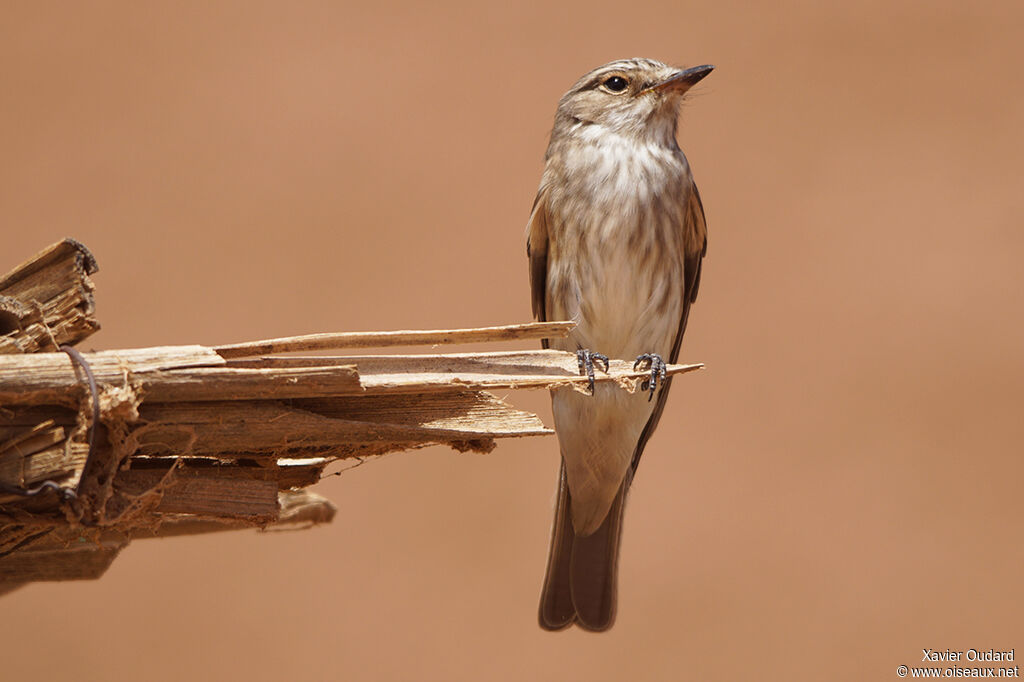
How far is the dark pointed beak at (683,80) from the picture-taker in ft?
9.00

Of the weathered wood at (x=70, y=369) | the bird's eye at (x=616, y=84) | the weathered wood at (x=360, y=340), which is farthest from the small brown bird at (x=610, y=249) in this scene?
the weathered wood at (x=70, y=369)

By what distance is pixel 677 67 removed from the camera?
115 inches

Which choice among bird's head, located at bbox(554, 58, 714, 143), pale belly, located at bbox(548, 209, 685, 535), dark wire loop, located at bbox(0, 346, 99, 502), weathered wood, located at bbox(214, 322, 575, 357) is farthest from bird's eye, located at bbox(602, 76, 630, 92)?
dark wire loop, located at bbox(0, 346, 99, 502)

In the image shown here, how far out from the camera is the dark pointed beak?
274 centimetres

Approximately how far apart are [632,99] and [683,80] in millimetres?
158

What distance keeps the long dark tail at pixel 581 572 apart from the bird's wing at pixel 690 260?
295 mm

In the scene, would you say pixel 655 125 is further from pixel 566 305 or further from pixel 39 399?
pixel 39 399

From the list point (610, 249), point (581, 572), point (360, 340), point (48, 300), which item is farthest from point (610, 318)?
point (48, 300)

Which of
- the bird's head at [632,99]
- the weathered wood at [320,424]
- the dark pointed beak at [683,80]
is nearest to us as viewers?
the weathered wood at [320,424]

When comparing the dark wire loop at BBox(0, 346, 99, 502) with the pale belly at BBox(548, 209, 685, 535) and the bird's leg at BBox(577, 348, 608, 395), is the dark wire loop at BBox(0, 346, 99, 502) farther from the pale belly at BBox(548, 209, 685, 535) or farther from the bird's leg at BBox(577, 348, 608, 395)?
the pale belly at BBox(548, 209, 685, 535)

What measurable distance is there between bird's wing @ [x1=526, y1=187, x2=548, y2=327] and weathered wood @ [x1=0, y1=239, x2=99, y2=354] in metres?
1.47

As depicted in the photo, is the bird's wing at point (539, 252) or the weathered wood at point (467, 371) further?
the bird's wing at point (539, 252)

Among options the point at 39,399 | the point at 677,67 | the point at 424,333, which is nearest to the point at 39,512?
the point at 39,399

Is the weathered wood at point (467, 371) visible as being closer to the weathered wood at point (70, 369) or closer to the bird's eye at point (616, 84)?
the weathered wood at point (70, 369)
